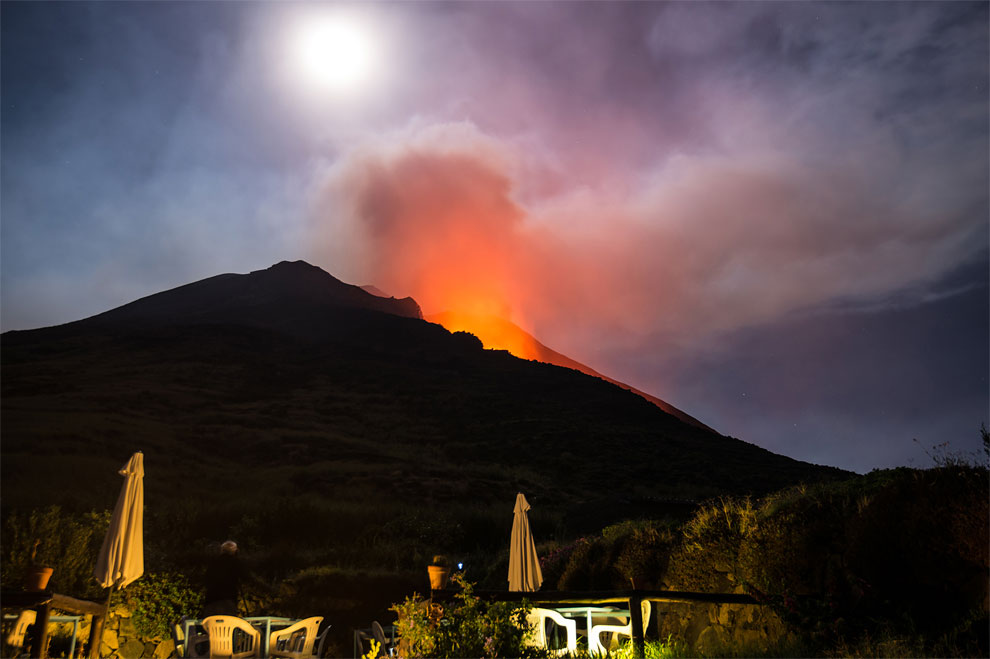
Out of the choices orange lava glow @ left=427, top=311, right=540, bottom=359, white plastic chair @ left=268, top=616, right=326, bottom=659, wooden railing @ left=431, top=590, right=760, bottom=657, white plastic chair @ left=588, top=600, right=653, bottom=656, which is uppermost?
orange lava glow @ left=427, top=311, right=540, bottom=359

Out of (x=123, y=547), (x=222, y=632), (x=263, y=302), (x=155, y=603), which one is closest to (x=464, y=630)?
(x=222, y=632)

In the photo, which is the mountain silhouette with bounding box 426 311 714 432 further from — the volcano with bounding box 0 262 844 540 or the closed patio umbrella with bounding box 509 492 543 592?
the closed patio umbrella with bounding box 509 492 543 592

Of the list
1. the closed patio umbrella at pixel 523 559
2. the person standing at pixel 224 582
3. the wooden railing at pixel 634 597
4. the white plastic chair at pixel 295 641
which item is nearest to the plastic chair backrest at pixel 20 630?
the person standing at pixel 224 582

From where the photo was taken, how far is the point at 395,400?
6188 cm

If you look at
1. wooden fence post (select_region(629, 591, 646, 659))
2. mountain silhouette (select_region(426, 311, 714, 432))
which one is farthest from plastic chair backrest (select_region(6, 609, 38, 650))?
mountain silhouette (select_region(426, 311, 714, 432))

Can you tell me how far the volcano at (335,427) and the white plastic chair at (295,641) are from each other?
16.8 m

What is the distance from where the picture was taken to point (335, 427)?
53.5m

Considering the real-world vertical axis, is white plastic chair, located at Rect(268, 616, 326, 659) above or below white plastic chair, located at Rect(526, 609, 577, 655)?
below

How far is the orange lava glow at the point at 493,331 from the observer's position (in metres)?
90.6

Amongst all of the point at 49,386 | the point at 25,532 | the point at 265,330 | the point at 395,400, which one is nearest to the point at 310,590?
the point at 25,532

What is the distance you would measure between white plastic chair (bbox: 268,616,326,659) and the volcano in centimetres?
1675

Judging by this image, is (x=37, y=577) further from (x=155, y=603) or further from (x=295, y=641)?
(x=155, y=603)

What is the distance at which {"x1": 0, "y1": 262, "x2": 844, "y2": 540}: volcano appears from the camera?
36406 millimetres

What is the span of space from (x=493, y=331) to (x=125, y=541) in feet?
300
